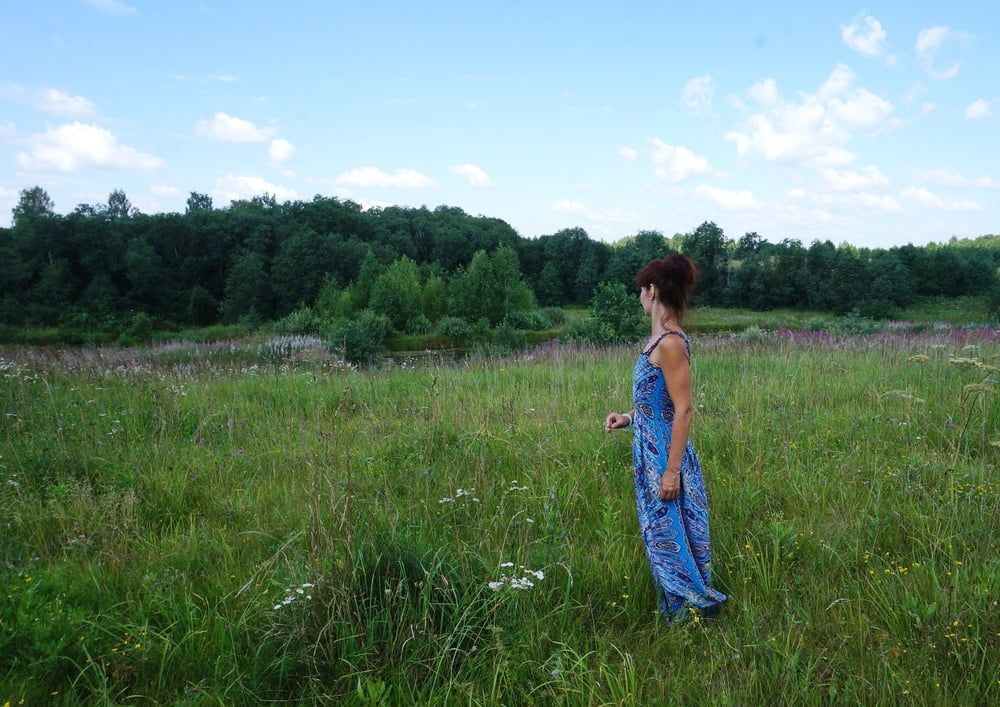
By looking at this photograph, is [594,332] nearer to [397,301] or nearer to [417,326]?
[417,326]

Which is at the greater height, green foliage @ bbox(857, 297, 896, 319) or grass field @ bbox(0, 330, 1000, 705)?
green foliage @ bbox(857, 297, 896, 319)

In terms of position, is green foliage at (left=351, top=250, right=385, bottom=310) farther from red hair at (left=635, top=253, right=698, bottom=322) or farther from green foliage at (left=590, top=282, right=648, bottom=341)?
red hair at (left=635, top=253, right=698, bottom=322)

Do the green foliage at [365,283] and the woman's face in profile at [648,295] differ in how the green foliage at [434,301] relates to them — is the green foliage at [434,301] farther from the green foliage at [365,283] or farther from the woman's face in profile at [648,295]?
the woman's face in profile at [648,295]

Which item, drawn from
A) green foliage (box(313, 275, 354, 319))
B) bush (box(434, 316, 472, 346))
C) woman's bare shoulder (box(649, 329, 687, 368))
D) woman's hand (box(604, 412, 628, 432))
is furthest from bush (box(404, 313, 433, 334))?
woman's bare shoulder (box(649, 329, 687, 368))

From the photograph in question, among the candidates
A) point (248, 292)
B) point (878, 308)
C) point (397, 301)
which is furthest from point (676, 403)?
point (878, 308)

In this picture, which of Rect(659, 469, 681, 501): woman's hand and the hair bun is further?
the hair bun

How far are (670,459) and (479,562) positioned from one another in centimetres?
110

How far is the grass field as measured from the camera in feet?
7.54

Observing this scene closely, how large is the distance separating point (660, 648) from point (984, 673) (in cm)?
123

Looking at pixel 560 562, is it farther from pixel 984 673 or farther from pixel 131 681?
pixel 131 681

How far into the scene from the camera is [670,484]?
9.44 feet

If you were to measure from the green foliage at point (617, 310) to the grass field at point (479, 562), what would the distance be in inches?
452

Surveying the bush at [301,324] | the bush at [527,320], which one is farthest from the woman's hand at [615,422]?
the bush at [527,320]

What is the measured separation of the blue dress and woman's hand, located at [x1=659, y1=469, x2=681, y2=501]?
5 cm
